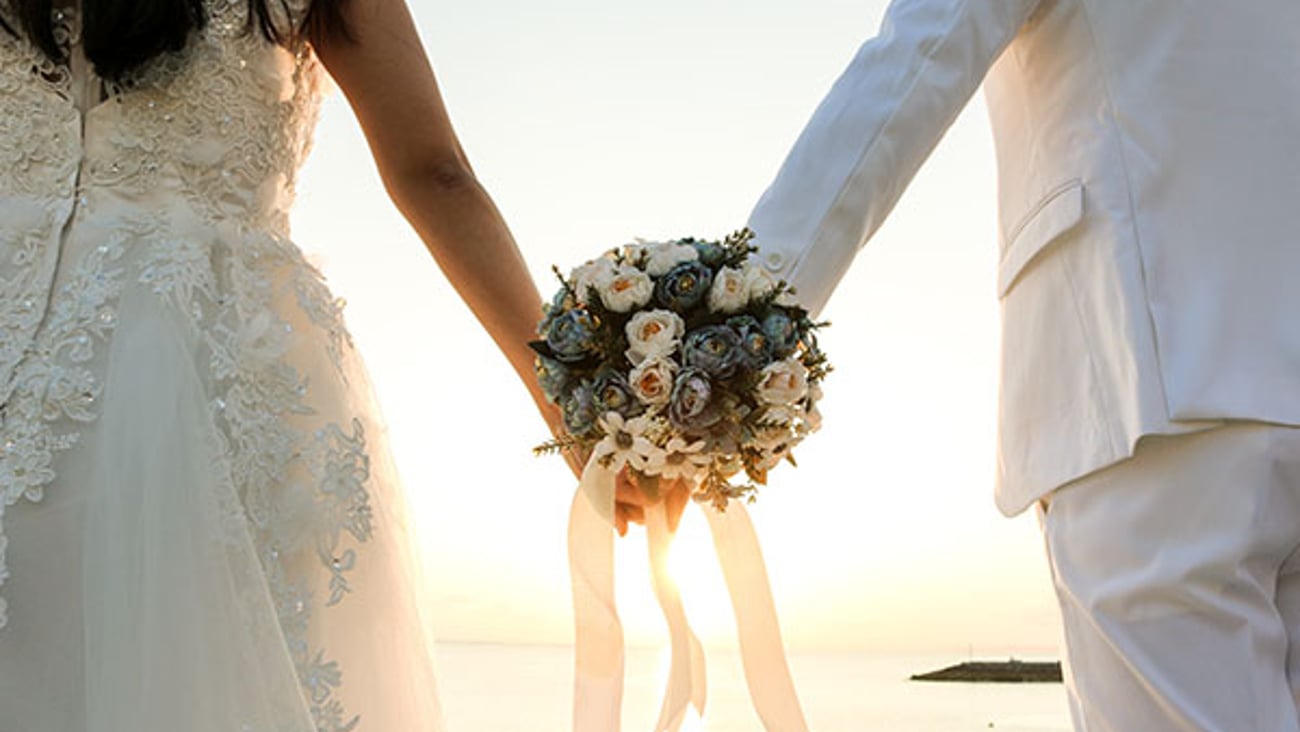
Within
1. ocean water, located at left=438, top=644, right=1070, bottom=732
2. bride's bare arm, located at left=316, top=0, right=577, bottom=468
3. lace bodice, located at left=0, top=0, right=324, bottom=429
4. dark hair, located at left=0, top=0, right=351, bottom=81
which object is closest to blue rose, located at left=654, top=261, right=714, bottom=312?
bride's bare arm, located at left=316, top=0, right=577, bottom=468

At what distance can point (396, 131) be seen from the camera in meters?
2.39

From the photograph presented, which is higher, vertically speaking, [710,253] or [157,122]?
[157,122]

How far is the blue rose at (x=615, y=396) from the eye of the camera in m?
2.01

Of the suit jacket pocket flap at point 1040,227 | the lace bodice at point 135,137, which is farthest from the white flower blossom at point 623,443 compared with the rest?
the suit jacket pocket flap at point 1040,227

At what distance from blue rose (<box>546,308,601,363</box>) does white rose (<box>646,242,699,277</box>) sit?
0.37 ft

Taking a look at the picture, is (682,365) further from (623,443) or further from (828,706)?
(828,706)

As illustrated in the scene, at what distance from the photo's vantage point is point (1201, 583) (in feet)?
7.23

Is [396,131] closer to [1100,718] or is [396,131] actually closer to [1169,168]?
[1169,168]

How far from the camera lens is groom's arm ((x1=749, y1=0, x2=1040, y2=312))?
2.31 m

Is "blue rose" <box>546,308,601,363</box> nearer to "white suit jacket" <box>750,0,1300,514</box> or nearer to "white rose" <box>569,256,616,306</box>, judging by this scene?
"white rose" <box>569,256,616,306</box>

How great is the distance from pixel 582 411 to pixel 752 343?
0.26m

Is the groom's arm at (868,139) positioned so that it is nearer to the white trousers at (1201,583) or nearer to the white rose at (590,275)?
the white rose at (590,275)

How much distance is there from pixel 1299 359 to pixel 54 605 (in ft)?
5.92

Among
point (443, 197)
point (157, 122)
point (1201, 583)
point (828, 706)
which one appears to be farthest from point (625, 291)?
point (828, 706)
